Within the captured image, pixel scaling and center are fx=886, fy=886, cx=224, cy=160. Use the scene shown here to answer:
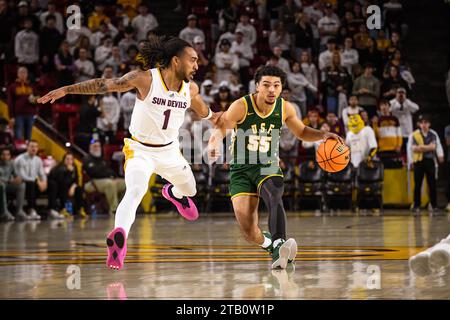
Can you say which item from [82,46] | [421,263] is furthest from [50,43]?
[421,263]

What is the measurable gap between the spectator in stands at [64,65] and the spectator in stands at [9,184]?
2.62 metres

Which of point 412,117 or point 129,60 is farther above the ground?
point 129,60

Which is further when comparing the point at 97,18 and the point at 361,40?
the point at 97,18

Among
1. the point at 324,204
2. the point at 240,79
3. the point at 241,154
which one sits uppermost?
the point at 240,79

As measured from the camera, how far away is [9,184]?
664 inches

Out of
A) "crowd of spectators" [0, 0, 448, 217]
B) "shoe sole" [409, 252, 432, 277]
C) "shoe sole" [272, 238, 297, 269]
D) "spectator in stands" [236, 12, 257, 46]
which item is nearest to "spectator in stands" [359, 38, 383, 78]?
"crowd of spectators" [0, 0, 448, 217]

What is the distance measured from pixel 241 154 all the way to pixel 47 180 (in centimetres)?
954

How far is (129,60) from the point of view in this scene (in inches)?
761

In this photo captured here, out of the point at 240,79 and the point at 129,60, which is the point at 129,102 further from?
the point at 240,79

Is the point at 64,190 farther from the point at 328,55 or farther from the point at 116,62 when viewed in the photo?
the point at 328,55

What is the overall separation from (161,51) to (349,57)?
38.2 ft

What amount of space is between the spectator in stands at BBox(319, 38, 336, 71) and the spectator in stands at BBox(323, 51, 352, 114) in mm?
398

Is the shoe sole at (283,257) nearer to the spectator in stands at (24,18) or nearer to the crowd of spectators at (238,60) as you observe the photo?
the crowd of spectators at (238,60)

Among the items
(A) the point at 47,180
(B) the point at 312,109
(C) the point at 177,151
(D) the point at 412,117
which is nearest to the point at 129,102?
(A) the point at 47,180
